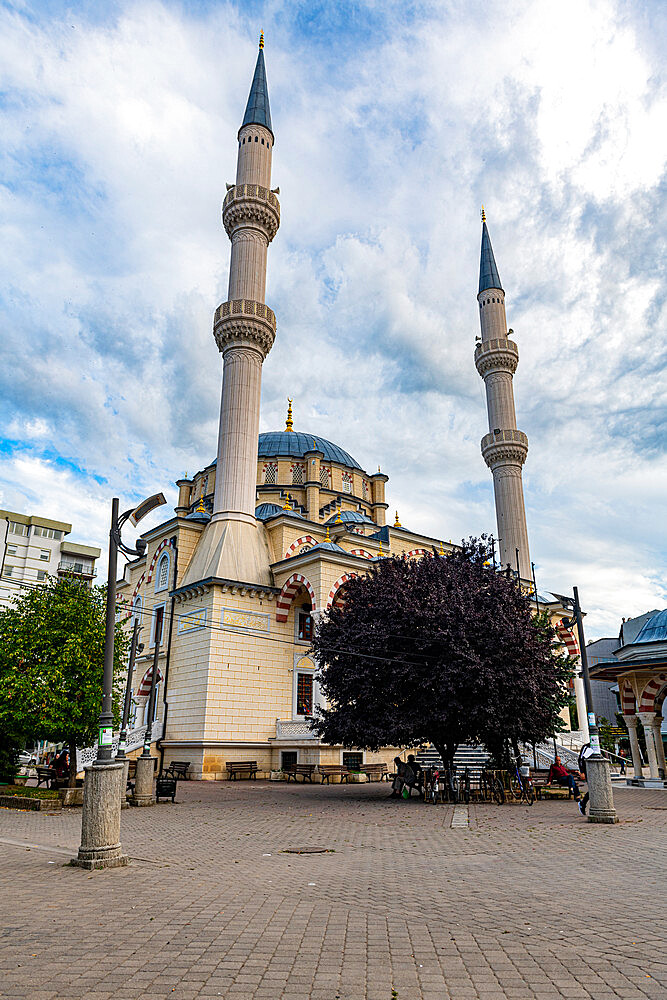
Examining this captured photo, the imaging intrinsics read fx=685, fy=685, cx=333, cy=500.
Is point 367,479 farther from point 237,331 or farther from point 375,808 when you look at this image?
point 375,808

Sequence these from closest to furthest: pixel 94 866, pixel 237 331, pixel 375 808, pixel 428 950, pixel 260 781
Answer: pixel 428 950, pixel 94 866, pixel 375 808, pixel 260 781, pixel 237 331

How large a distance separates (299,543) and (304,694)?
7098 millimetres

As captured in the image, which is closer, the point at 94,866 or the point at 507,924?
the point at 507,924

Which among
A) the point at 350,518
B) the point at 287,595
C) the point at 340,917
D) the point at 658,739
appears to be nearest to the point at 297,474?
the point at 350,518

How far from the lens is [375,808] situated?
1580 cm

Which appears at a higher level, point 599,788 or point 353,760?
point 353,760

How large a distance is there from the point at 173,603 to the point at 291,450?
16781 mm

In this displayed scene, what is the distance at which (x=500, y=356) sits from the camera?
42625 millimetres

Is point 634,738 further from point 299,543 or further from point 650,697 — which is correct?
point 299,543

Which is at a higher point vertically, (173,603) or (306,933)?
(173,603)

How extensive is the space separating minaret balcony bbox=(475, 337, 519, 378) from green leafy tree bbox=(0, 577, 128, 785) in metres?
30.9

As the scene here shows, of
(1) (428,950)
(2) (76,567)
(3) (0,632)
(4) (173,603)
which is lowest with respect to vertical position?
(1) (428,950)

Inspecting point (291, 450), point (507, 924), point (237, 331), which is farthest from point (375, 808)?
point (291, 450)

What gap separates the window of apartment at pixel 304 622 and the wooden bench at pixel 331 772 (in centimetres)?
707
